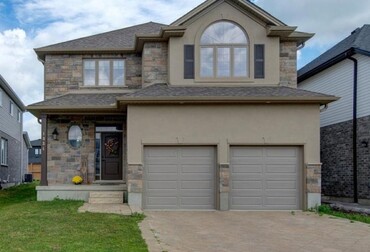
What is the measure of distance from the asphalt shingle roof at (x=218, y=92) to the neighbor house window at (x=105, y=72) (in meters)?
2.72

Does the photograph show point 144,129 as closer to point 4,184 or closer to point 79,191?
point 79,191

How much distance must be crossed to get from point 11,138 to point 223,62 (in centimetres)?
1616

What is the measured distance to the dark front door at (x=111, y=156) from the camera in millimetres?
17453

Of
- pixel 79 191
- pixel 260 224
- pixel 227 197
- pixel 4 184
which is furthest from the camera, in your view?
pixel 4 184

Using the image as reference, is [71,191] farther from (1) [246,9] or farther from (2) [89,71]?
(1) [246,9]

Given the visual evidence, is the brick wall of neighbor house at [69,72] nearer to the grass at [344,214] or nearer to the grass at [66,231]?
the grass at [66,231]

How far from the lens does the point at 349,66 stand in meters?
17.3

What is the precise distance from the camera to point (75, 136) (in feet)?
56.5

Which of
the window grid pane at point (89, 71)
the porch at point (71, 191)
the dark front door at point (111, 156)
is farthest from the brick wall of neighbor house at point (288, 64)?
the window grid pane at point (89, 71)

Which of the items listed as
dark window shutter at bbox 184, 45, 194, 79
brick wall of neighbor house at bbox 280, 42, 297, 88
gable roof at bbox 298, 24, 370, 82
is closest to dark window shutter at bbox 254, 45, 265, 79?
brick wall of neighbor house at bbox 280, 42, 297, 88

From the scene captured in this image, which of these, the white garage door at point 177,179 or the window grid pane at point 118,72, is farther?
the window grid pane at point 118,72

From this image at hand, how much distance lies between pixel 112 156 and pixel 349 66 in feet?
31.5

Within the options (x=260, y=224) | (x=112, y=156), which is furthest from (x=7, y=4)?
(x=260, y=224)

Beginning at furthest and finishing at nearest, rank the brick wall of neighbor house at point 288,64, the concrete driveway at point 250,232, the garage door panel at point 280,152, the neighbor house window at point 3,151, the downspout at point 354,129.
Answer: the neighbor house window at point 3,151 → the downspout at point 354,129 → the brick wall of neighbor house at point 288,64 → the garage door panel at point 280,152 → the concrete driveway at point 250,232
